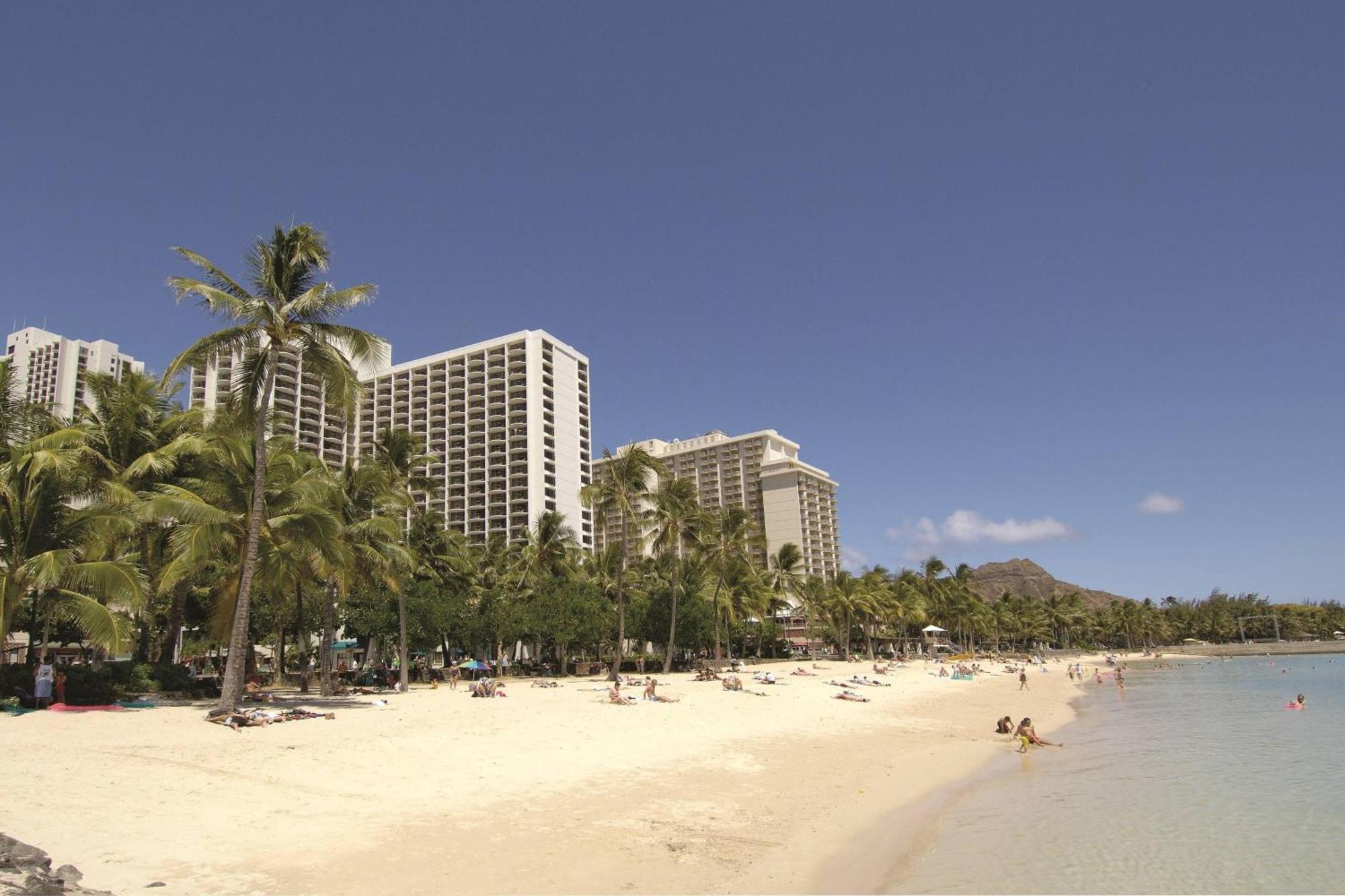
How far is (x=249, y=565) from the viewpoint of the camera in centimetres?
1952

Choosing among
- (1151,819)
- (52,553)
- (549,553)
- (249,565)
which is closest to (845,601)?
(549,553)

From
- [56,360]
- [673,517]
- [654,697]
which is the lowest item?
[654,697]

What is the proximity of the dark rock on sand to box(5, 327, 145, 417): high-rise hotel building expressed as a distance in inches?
5551

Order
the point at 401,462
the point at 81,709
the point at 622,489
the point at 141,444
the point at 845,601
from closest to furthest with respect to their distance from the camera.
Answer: the point at 81,709, the point at 141,444, the point at 401,462, the point at 622,489, the point at 845,601

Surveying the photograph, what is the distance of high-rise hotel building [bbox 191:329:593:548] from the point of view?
4193 inches

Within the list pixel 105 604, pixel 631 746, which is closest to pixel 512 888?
pixel 631 746

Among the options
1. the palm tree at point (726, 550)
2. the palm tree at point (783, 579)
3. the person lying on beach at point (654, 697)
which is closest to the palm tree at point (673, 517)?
the palm tree at point (726, 550)

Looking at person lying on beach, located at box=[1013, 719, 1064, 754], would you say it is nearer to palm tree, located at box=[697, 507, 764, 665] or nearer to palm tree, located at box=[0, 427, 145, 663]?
palm tree, located at box=[0, 427, 145, 663]

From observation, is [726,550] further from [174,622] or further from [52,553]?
[52,553]

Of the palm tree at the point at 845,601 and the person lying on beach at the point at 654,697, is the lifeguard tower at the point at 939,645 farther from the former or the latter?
the person lying on beach at the point at 654,697

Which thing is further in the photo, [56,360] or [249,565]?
[56,360]

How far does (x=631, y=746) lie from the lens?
16906 millimetres

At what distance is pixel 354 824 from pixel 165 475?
18789 mm

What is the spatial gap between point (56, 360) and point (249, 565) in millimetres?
140112
